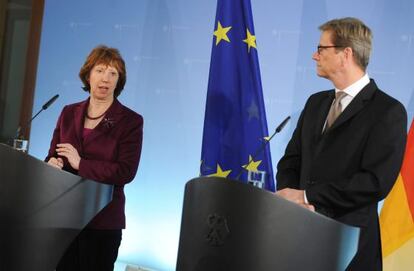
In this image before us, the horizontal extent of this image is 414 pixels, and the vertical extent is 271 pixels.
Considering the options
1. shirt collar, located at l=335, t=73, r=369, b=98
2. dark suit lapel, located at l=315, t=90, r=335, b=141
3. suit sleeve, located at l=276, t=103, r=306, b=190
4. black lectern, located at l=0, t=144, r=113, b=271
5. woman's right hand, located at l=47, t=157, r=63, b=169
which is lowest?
black lectern, located at l=0, t=144, r=113, b=271

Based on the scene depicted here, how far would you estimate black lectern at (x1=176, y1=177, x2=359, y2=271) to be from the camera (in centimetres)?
184

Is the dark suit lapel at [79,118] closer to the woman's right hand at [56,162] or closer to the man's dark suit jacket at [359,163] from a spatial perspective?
the woman's right hand at [56,162]

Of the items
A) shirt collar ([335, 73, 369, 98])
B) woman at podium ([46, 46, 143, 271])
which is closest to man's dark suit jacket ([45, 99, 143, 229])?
woman at podium ([46, 46, 143, 271])

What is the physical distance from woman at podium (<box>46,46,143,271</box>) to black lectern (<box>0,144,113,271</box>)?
0.27m

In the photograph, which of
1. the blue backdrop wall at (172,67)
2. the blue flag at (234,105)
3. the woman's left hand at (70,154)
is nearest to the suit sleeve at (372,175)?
the woman's left hand at (70,154)

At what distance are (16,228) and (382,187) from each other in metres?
1.45

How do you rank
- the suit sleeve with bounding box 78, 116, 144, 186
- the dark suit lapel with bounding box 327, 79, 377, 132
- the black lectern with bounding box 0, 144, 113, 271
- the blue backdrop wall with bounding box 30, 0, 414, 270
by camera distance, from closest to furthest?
the dark suit lapel with bounding box 327, 79, 377, 132
the black lectern with bounding box 0, 144, 113, 271
the suit sleeve with bounding box 78, 116, 144, 186
the blue backdrop wall with bounding box 30, 0, 414, 270

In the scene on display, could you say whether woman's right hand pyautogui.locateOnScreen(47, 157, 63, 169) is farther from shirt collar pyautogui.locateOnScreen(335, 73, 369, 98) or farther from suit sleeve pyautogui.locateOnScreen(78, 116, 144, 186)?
shirt collar pyautogui.locateOnScreen(335, 73, 369, 98)

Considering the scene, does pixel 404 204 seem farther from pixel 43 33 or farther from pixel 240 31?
pixel 43 33

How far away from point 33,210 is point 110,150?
1.73 ft

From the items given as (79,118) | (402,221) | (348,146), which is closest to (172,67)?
(79,118)

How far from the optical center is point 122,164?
291 cm

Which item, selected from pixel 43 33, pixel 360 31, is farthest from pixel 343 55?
pixel 43 33

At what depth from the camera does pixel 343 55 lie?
7.78ft
